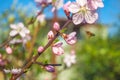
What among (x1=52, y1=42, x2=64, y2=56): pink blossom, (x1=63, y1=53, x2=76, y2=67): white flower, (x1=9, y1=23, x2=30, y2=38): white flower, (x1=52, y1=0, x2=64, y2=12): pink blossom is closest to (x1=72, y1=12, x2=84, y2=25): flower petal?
(x1=52, y1=42, x2=64, y2=56): pink blossom

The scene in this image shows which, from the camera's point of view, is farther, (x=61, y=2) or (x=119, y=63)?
(x=119, y=63)

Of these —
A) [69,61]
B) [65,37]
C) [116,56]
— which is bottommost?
[116,56]

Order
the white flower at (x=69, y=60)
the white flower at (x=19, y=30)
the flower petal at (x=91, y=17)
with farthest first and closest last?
the white flower at (x=69, y=60) → the white flower at (x=19, y=30) → the flower petal at (x=91, y=17)

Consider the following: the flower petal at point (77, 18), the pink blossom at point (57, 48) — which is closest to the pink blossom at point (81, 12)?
the flower petal at point (77, 18)

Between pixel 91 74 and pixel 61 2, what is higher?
pixel 61 2

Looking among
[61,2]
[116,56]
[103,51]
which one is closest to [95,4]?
[61,2]

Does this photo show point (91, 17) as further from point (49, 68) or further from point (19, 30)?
point (19, 30)

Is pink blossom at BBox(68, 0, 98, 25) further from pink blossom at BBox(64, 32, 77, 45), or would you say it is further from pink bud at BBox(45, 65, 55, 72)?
pink bud at BBox(45, 65, 55, 72)

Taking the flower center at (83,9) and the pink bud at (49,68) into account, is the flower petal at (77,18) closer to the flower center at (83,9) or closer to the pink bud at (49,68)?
the flower center at (83,9)

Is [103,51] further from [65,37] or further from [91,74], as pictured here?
[65,37]
